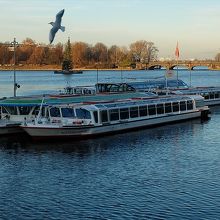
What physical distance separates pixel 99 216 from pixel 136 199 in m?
3.73

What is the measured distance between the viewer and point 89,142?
53688 mm

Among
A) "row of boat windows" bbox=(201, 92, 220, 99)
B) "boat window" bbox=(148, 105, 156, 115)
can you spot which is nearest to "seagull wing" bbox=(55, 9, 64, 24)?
"boat window" bbox=(148, 105, 156, 115)

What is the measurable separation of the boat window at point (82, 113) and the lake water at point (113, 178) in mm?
2952

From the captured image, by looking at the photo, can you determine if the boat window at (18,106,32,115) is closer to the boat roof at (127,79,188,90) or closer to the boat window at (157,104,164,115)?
the boat window at (157,104,164,115)

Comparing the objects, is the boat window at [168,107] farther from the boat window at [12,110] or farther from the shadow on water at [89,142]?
the boat window at [12,110]

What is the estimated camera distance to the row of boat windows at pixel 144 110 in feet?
195

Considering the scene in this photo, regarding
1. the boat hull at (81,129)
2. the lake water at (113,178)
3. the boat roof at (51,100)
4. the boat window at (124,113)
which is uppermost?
the boat roof at (51,100)

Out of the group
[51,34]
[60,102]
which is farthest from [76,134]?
[51,34]

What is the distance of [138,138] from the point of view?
56062 millimetres

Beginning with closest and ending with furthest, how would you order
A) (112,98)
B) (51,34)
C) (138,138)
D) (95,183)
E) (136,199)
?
(136,199) < (95,183) < (51,34) < (138,138) < (112,98)

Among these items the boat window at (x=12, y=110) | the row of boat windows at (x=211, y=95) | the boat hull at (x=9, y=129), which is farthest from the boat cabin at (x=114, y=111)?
the row of boat windows at (x=211, y=95)

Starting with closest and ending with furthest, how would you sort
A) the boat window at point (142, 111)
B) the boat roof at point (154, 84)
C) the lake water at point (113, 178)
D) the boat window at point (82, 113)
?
the lake water at point (113, 178) → the boat window at point (82, 113) → the boat window at point (142, 111) → the boat roof at point (154, 84)

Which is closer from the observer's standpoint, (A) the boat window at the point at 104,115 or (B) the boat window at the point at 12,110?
(A) the boat window at the point at 104,115

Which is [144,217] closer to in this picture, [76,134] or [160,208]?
[160,208]
